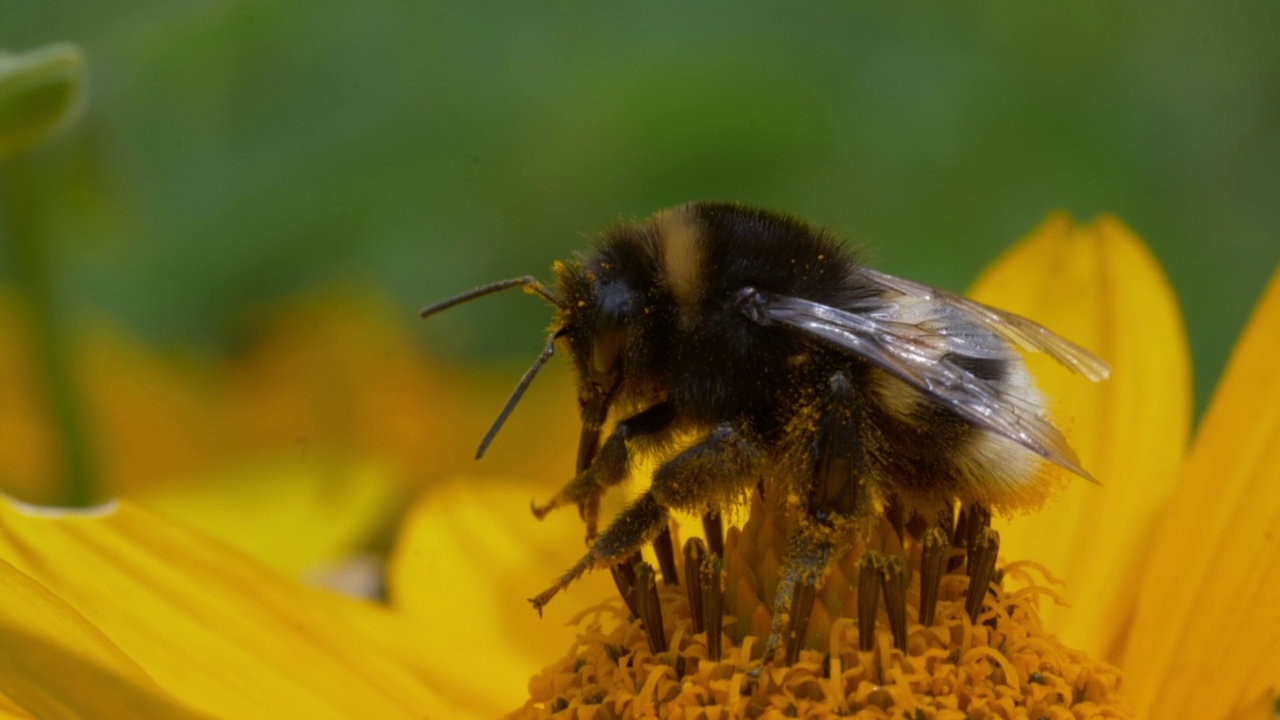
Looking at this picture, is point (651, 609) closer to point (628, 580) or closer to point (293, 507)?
point (628, 580)

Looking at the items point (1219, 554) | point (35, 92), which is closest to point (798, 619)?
point (1219, 554)

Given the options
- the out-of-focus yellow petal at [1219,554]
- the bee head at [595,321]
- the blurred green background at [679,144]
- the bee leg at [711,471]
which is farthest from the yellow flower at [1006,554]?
the blurred green background at [679,144]

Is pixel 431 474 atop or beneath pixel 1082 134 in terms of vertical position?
beneath

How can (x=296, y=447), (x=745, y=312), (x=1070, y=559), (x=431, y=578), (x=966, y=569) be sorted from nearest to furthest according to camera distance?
(x=745, y=312) → (x=966, y=569) → (x=1070, y=559) → (x=431, y=578) → (x=296, y=447)

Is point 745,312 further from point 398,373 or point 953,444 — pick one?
point 398,373

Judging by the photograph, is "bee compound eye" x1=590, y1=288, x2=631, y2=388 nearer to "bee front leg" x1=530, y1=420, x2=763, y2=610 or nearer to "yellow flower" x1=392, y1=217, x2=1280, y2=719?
"bee front leg" x1=530, y1=420, x2=763, y2=610

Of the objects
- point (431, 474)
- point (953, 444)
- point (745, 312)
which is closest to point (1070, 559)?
point (953, 444)

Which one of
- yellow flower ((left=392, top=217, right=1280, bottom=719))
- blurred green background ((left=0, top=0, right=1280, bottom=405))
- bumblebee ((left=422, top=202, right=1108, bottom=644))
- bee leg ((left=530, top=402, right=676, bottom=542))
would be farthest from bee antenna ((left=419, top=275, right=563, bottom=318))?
blurred green background ((left=0, top=0, right=1280, bottom=405))
